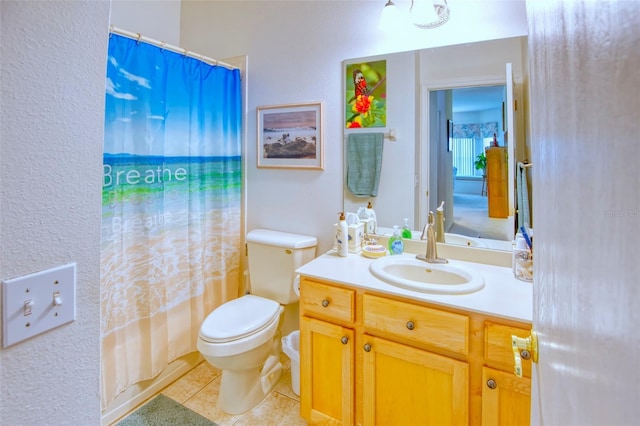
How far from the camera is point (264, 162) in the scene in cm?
225

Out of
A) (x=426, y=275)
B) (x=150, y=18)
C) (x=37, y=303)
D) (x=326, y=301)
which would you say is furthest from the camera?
(x=150, y=18)

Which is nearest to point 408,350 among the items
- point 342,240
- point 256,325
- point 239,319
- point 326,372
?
point 326,372

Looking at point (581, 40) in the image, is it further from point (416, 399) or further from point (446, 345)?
point (416, 399)

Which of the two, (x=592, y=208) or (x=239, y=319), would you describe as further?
(x=239, y=319)

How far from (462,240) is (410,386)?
776 millimetres

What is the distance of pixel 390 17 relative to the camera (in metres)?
1.72

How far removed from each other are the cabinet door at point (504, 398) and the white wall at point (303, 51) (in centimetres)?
112

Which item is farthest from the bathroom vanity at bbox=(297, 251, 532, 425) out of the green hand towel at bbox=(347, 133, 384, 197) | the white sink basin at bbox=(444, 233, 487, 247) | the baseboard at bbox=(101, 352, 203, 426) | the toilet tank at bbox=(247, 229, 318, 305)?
the baseboard at bbox=(101, 352, 203, 426)

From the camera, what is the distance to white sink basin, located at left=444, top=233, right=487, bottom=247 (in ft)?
5.52

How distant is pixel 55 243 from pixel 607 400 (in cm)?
82

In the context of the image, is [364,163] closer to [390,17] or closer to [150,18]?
[390,17]

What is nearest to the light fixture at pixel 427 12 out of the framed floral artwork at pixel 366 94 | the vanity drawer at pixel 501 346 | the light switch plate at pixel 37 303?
the framed floral artwork at pixel 366 94

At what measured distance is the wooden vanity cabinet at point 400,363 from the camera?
1170 millimetres

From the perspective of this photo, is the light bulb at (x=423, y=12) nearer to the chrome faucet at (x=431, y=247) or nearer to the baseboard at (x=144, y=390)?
the chrome faucet at (x=431, y=247)
